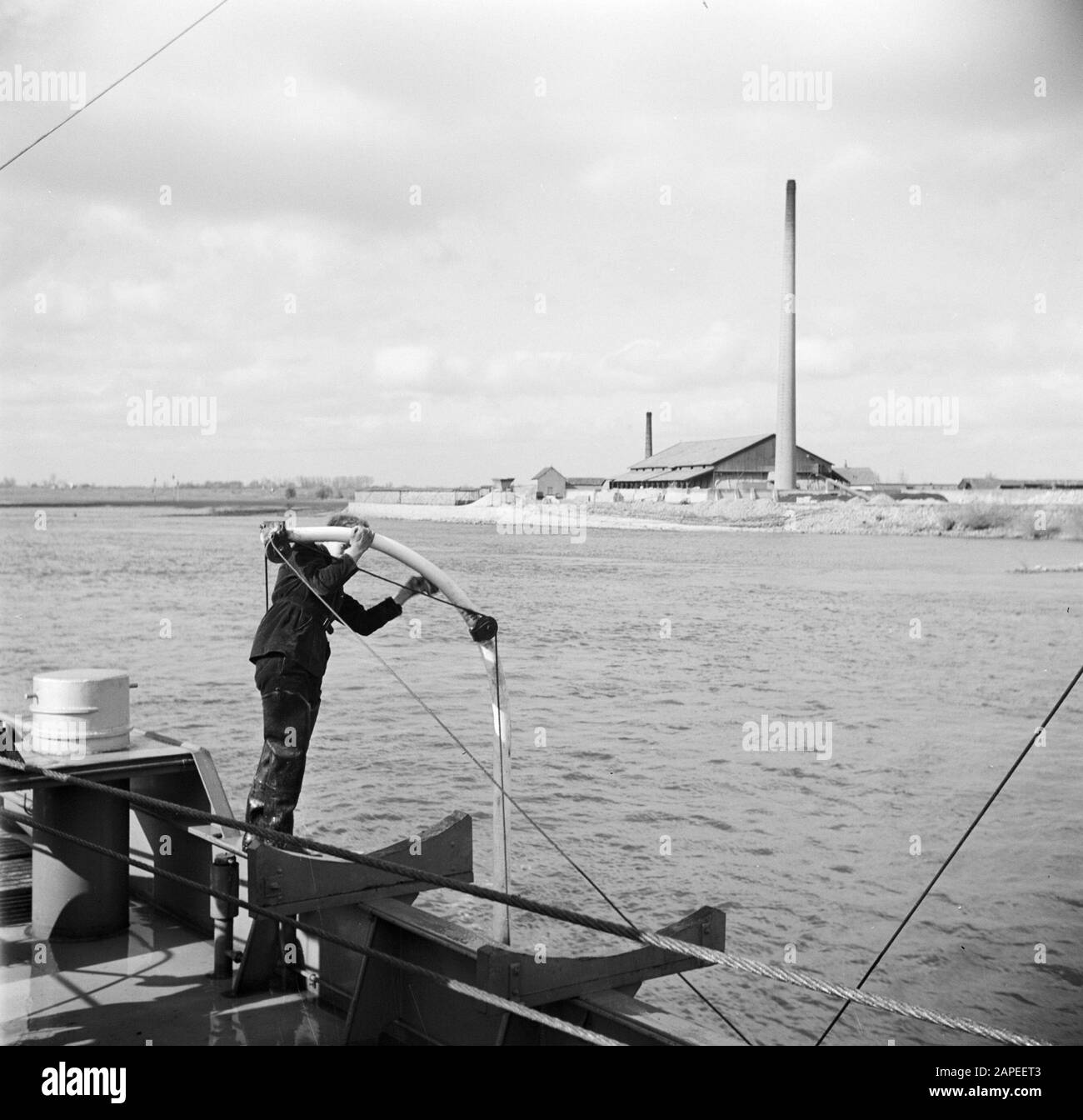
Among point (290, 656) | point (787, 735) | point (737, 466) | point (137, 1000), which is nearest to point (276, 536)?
point (290, 656)

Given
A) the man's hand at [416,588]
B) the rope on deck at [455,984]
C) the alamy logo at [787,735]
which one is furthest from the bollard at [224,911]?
the alamy logo at [787,735]

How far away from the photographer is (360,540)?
5012mm

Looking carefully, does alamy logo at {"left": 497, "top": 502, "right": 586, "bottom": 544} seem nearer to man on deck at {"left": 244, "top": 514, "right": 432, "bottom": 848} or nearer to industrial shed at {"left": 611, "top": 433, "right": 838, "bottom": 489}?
industrial shed at {"left": 611, "top": 433, "right": 838, "bottom": 489}

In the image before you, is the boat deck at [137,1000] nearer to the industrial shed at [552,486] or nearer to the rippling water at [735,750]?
the rippling water at [735,750]

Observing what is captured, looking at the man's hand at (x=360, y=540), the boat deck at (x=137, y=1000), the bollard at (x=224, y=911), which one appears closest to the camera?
the boat deck at (x=137, y=1000)

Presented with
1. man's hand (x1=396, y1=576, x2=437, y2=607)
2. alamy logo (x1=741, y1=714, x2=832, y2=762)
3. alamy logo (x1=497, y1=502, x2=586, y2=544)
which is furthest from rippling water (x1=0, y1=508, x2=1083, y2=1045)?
alamy logo (x1=497, y1=502, x2=586, y2=544)

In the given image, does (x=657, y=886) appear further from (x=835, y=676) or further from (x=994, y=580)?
(x=994, y=580)

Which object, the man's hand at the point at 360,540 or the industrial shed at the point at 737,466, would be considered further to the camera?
the industrial shed at the point at 737,466

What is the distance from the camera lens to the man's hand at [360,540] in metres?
4.96

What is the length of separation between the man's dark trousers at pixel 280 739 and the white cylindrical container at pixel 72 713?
33.1 inches
